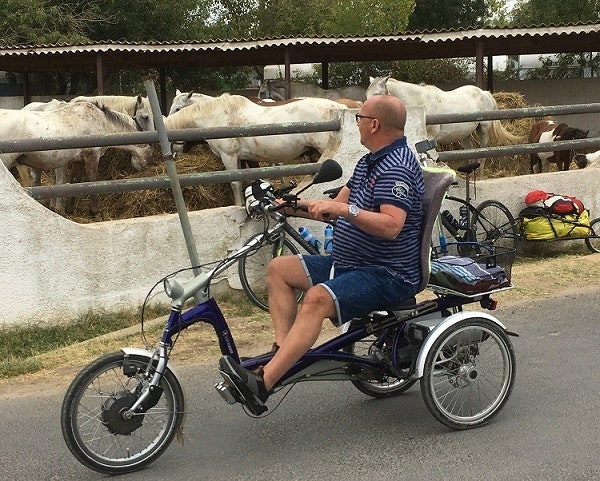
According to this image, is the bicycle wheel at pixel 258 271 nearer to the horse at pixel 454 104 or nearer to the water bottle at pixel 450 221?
the water bottle at pixel 450 221

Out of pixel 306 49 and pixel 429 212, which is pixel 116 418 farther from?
pixel 306 49

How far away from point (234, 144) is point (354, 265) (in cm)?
672

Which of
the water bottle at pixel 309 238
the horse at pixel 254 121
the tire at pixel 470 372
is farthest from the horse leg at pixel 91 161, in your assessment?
the tire at pixel 470 372

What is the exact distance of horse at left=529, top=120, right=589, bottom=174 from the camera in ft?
41.6

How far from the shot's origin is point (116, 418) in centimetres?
367

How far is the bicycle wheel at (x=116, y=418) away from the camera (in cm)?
361

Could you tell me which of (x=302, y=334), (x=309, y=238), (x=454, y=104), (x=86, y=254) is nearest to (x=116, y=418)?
(x=302, y=334)

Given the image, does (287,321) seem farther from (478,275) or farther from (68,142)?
(68,142)

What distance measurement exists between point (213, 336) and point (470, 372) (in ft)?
8.44

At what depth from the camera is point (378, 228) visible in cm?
368

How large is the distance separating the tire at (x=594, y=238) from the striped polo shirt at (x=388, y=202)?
560 centimetres

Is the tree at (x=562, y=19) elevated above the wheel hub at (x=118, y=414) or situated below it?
above

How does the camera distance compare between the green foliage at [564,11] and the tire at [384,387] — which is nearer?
the tire at [384,387]

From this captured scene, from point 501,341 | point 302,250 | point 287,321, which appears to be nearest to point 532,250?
point 302,250
